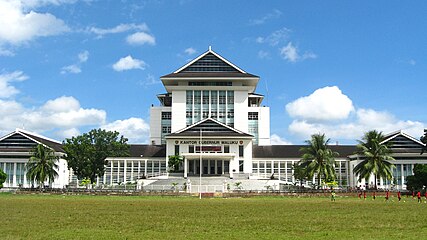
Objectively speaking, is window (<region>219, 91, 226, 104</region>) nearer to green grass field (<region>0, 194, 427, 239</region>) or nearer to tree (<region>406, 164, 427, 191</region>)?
tree (<region>406, 164, 427, 191</region>)

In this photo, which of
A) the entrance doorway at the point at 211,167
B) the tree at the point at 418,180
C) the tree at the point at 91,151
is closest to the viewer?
the tree at the point at 418,180

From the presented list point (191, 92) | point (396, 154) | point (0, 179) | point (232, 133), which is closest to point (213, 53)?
Answer: point (191, 92)

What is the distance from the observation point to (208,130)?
80.7 metres

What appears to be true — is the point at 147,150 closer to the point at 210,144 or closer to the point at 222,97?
the point at 210,144

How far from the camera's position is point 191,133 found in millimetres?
80500

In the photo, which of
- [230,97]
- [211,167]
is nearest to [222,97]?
[230,97]

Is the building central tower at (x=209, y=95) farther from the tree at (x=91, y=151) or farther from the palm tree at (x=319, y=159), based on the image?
the palm tree at (x=319, y=159)

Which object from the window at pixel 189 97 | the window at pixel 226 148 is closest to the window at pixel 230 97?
the window at pixel 189 97

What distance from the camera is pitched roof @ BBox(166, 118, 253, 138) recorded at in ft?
263

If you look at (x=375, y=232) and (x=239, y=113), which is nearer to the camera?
(x=375, y=232)

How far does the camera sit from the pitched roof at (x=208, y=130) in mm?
80062

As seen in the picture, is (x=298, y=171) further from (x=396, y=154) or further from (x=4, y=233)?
(x=4, y=233)

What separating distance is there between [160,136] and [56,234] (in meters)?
75.9

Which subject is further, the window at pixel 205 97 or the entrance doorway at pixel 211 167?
the window at pixel 205 97
